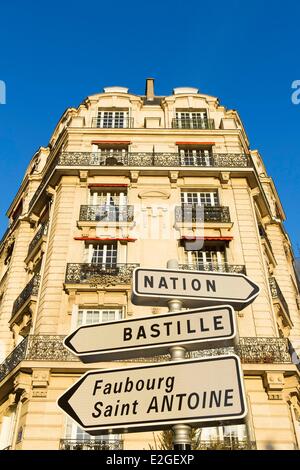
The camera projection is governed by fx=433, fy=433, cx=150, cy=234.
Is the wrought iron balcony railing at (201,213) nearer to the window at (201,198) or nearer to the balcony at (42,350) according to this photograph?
the window at (201,198)

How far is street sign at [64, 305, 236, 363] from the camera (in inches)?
149

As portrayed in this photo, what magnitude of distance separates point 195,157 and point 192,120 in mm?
3079

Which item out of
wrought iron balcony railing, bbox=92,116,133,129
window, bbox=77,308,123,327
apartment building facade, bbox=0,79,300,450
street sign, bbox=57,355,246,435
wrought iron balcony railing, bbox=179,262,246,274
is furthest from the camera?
wrought iron balcony railing, bbox=92,116,133,129

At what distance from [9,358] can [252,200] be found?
12.1 m

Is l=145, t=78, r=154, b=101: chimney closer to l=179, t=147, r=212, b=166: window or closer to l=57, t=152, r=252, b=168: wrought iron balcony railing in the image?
l=179, t=147, r=212, b=166: window

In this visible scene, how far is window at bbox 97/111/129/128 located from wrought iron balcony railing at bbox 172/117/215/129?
8.74 ft

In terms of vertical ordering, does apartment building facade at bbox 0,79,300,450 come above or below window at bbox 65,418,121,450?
above

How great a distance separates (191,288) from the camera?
4168 millimetres

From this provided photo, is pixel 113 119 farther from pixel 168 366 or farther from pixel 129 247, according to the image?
pixel 168 366

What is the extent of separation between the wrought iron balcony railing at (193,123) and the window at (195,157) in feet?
5.56

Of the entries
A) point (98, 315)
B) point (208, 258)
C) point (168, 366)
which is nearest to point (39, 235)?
point (98, 315)

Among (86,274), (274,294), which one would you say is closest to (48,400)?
(86,274)

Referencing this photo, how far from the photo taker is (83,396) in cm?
367

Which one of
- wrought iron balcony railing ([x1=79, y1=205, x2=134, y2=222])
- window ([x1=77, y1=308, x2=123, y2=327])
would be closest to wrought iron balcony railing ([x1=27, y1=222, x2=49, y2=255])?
wrought iron balcony railing ([x1=79, y1=205, x2=134, y2=222])
